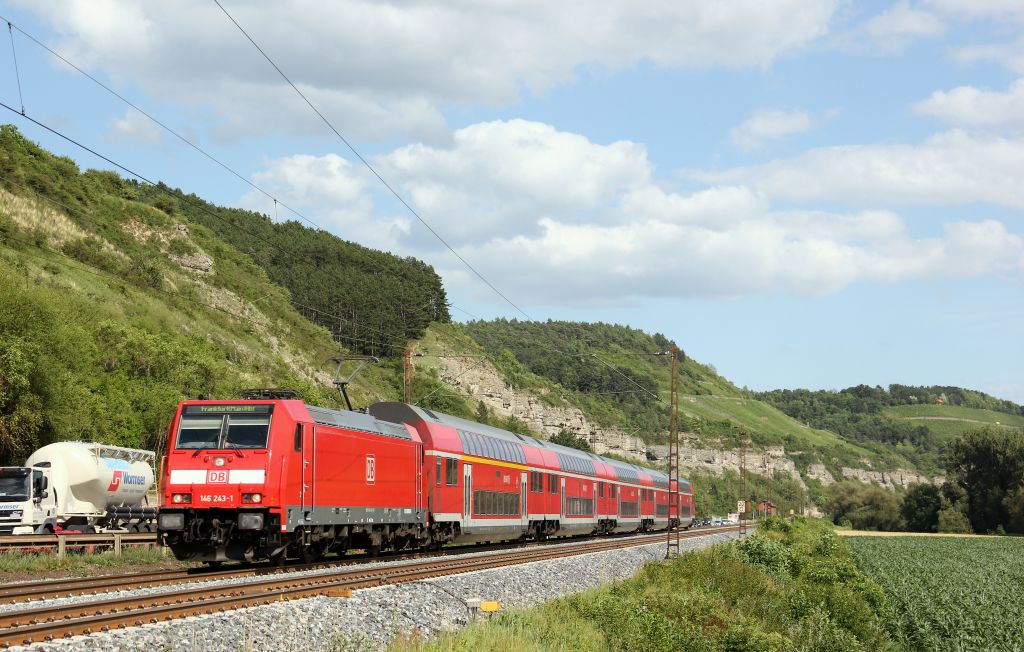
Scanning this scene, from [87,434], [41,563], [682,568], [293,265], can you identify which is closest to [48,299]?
[87,434]

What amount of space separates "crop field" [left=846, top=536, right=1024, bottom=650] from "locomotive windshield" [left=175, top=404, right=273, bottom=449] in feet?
60.7

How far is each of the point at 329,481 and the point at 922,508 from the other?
138214mm

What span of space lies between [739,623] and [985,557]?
5604 centimetres

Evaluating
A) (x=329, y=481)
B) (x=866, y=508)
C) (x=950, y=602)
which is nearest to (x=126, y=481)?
(x=329, y=481)

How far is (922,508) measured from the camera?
15000cm

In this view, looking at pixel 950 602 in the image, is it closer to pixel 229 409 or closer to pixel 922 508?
pixel 229 409

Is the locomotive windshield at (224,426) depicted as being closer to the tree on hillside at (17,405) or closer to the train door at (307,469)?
the train door at (307,469)

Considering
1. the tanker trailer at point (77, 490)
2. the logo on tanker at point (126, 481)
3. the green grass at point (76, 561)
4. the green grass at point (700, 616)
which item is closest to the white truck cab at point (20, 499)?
the tanker trailer at point (77, 490)

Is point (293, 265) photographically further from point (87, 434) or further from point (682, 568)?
point (682, 568)

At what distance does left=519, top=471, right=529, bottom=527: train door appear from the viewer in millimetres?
47219

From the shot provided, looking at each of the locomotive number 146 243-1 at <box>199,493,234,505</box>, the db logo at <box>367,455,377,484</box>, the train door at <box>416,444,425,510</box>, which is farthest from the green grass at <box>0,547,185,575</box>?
the train door at <box>416,444,425,510</box>

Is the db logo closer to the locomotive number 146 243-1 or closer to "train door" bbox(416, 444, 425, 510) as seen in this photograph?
"train door" bbox(416, 444, 425, 510)

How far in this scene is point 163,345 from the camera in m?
70.7

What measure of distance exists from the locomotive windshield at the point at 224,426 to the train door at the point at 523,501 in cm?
2242
